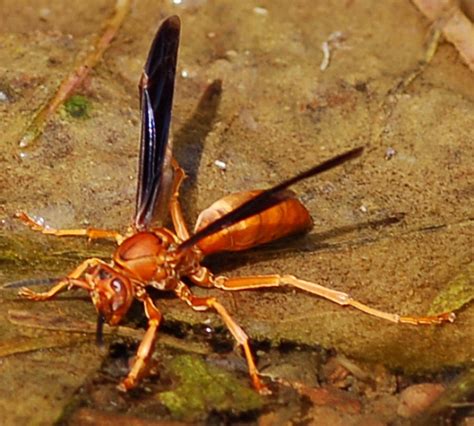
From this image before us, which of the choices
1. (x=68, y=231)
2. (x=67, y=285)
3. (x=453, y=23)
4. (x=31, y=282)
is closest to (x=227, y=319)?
(x=67, y=285)

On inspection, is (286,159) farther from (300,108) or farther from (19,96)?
(19,96)

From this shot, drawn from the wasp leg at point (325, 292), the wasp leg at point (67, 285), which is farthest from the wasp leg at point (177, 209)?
the wasp leg at point (67, 285)

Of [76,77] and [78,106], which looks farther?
[76,77]

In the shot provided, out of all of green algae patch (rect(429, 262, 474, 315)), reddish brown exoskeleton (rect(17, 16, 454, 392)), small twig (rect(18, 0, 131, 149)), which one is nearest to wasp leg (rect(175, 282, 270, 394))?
reddish brown exoskeleton (rect(17, 16, 454, 392))

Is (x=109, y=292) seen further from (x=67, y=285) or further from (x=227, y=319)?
(x=227, y=319)

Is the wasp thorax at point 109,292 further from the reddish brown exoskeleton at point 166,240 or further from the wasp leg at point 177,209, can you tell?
the wasp leg at point 177,209

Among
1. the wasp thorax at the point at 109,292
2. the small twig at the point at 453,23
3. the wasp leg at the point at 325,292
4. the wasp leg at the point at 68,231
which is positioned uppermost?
the small twig at the point at 453,23
